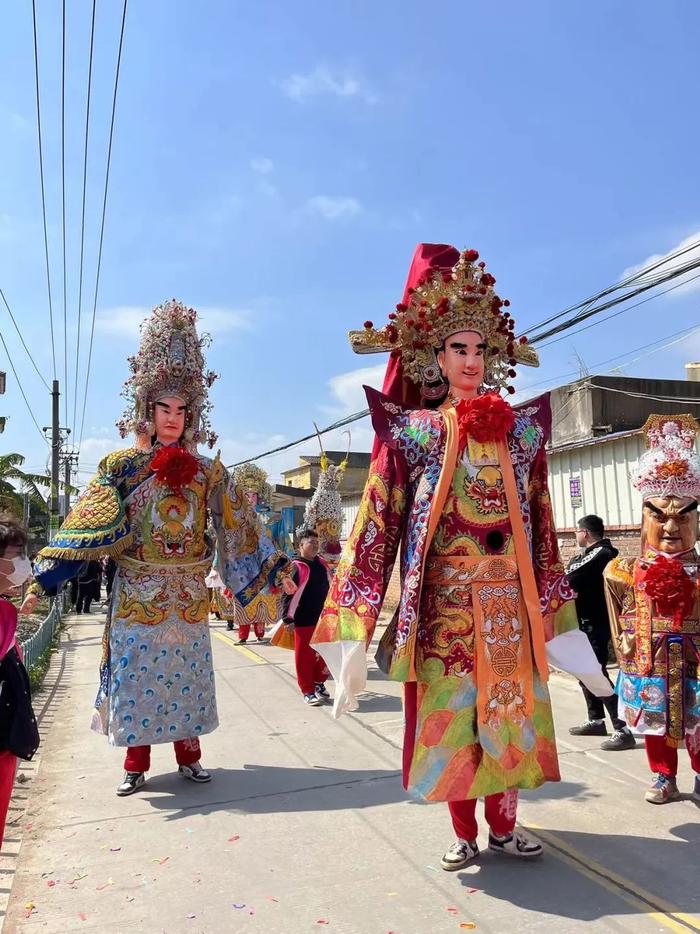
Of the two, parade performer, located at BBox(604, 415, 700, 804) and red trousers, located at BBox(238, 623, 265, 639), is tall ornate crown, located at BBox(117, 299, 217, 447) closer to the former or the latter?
parade performer, located at BBox(604, 415, 700, 804)

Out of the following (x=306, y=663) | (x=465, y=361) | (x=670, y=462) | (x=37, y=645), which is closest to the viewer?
(x=465, y=361)

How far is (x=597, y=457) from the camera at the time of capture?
8172 mm

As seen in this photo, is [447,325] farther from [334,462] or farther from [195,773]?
[334,462]

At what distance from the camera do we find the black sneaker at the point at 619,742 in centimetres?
452

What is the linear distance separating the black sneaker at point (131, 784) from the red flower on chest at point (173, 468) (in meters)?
1.55

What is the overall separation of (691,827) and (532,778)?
38.5 inches

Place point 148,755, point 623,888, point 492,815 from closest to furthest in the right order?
point 623,888, point 492,815, point 148,755

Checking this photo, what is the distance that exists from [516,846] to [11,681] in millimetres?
2062

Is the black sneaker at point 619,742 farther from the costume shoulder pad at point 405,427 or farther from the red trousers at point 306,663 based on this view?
the costume shoulder pad at point 405,427

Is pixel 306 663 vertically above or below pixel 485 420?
below

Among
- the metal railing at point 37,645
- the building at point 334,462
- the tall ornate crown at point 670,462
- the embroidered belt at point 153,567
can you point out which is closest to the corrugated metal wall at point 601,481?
the tall ornate crown at point 670,462

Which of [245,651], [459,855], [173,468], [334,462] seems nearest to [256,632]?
[245,651]

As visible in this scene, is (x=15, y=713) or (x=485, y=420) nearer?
(x=15, y=713)

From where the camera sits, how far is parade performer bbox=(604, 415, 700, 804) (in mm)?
3605
